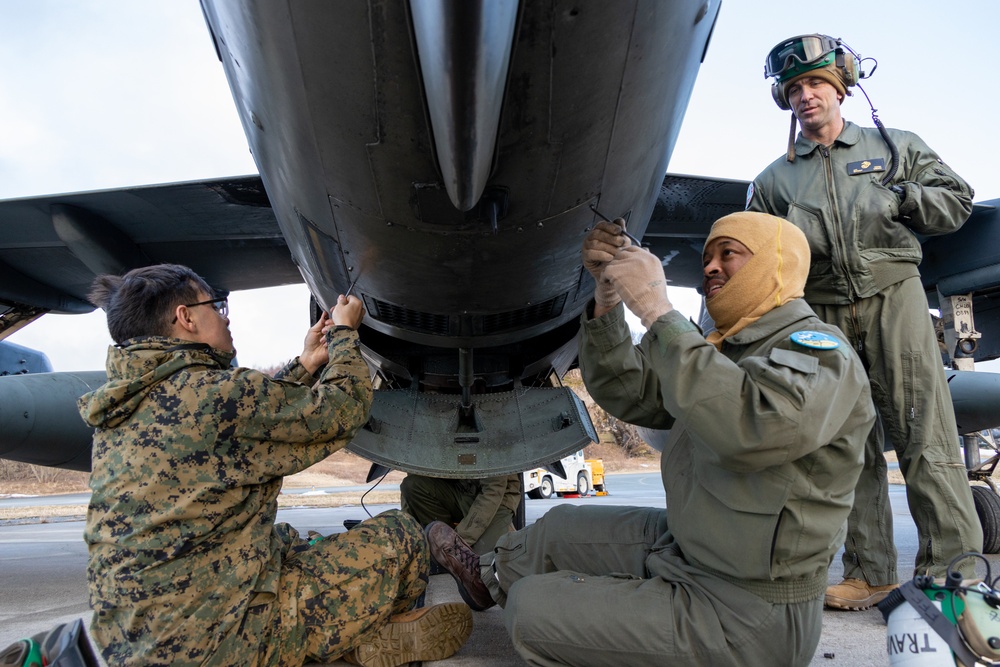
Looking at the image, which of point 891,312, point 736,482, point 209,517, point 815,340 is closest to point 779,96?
point 891,312

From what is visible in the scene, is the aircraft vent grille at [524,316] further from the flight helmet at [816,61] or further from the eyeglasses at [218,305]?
the flight helmet at [816,61]

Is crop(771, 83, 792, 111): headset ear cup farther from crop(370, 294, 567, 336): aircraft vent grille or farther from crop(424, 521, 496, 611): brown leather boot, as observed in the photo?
crop(424, 521, 496, 611): brown leather boot

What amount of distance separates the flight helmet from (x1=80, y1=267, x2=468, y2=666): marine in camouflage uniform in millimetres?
2096

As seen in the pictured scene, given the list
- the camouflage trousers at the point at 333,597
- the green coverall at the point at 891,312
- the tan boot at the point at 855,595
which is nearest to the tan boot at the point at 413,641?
the camouflage trousers at the point at 333,597

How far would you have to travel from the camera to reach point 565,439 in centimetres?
384

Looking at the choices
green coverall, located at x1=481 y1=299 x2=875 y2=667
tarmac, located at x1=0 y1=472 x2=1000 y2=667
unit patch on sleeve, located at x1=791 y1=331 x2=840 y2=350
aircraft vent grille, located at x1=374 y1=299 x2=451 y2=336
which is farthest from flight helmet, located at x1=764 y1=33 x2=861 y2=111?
tarmac, located at x1=0 y1=472 x2=1000 y2=667

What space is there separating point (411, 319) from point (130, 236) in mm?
2492

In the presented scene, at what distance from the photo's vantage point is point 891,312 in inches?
102

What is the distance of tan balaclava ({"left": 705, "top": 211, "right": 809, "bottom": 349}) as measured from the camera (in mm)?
1804

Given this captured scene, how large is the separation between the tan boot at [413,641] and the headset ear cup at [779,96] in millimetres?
2417

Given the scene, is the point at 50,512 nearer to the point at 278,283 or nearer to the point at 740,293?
the point at 278,283

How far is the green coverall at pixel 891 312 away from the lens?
2.49 m

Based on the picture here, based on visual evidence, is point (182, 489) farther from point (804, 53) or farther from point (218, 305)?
point (804, 53)

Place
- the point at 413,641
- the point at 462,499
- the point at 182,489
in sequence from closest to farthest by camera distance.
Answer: the point at 182,489 < the point at 413,641 < the point at 462,499
